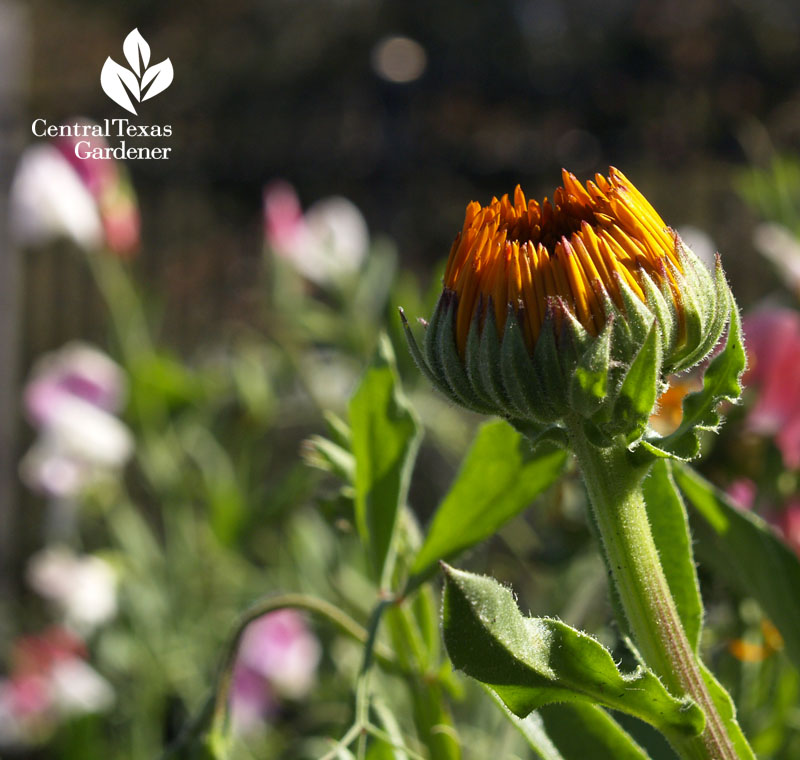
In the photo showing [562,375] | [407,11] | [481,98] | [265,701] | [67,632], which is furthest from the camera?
[407,11]

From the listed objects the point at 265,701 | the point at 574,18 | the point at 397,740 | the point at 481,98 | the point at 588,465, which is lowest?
the point at 265,701

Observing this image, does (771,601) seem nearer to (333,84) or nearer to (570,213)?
(570,213)

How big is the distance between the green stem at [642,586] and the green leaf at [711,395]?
0.04 ft

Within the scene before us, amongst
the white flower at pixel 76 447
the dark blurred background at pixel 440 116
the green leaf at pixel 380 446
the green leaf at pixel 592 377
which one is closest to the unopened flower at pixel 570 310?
the green leaf at pixel 592 377

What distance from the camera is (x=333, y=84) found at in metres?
3.68

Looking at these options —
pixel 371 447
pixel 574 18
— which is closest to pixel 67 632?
pixel 371 447

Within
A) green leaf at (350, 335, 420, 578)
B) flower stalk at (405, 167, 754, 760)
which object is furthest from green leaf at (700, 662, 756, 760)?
green leaf at (350, 335, 420, 578)

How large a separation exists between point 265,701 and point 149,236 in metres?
2.88

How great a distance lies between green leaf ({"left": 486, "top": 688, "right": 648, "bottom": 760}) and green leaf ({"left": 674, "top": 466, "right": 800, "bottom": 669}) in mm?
78

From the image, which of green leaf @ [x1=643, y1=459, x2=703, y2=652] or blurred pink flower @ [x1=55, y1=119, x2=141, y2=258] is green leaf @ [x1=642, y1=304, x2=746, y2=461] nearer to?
green leaf @ [x1=643, y1=459, x2=703, y2=652]

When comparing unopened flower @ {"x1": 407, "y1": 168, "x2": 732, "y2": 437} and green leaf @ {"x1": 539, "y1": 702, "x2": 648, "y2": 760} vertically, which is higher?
unopened flower @ {"x1": 407, "y1": 168, "x2": 732, "y2": 437}

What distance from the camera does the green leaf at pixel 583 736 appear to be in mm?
304

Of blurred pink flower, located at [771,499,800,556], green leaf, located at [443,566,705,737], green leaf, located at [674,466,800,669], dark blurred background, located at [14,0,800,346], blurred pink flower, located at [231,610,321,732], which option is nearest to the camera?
green leaf, located at [443,566,705,737]

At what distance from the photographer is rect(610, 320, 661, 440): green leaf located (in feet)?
0.83
